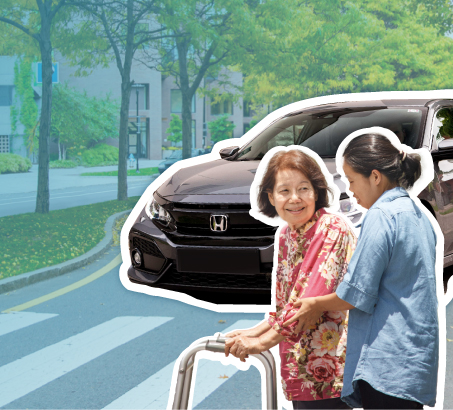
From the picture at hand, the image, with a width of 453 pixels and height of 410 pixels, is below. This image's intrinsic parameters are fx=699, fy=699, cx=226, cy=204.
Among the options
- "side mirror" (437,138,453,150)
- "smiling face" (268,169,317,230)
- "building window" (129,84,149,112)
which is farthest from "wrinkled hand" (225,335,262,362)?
"building window" (129,84,149,112)

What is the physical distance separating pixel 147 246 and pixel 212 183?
1.96ft

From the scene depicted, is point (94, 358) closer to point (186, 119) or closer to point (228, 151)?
point (228, 151)

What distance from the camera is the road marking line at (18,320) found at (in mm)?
6836

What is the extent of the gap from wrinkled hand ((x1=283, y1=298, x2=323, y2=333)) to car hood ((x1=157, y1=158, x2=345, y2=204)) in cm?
105

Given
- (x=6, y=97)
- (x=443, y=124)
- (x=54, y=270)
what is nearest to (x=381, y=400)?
(x=443, y=124)

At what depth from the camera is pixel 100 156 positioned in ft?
153

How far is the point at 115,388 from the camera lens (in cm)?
513

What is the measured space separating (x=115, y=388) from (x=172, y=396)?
10.7 ft

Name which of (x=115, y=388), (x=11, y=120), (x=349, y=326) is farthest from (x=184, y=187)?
(x=11, y=120)

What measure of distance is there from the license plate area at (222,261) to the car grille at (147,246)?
44 cm

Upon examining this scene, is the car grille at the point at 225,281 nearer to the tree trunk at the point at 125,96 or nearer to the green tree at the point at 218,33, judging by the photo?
the tree trunk at the point at 125,96

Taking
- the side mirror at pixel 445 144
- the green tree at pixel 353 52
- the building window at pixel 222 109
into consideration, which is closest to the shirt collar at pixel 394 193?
the side mirror at pixel 445 144

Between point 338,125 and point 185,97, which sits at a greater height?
point 185,97

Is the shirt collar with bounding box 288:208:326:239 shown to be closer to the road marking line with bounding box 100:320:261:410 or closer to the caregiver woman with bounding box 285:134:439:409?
the caregiver woman with bounding box 285:134:439:409
